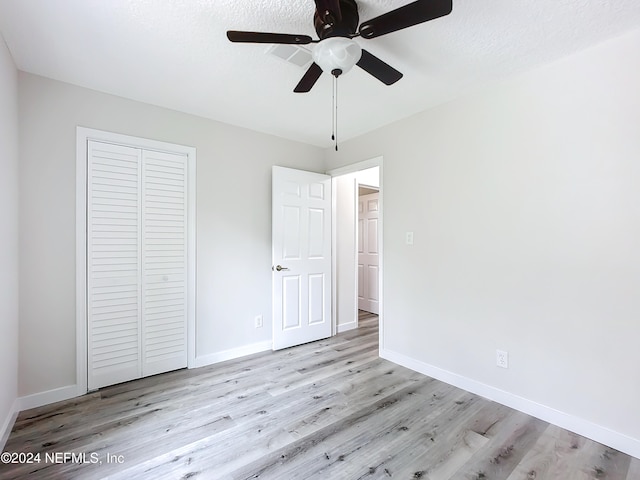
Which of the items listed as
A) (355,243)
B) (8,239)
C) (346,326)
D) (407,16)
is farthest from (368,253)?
(8,239)

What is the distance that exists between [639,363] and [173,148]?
145 inches

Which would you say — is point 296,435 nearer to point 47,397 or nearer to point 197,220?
point 47,397

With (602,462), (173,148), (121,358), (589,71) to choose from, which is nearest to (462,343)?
(602,462)

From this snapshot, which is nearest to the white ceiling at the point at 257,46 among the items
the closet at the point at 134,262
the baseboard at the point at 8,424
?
the closet at the point at 134,262

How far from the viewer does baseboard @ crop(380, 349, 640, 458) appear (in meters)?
1.75

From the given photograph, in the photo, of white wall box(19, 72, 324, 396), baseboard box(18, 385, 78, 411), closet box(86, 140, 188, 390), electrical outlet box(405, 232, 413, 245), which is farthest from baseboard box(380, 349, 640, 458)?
baseboard box(18, 385, 78, 411)

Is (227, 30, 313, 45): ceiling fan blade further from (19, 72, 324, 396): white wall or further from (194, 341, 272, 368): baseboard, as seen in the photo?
(194, 341, 272, 368): baseboard

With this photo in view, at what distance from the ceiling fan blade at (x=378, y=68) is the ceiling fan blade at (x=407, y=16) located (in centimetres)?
16

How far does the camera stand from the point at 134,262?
101 inches

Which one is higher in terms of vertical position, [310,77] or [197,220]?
[310,77]

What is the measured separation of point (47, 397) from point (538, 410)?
3531 millimetres

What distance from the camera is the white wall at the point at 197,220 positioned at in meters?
2.17

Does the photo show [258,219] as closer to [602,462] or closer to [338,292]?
[338,292]

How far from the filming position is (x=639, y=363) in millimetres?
1704
